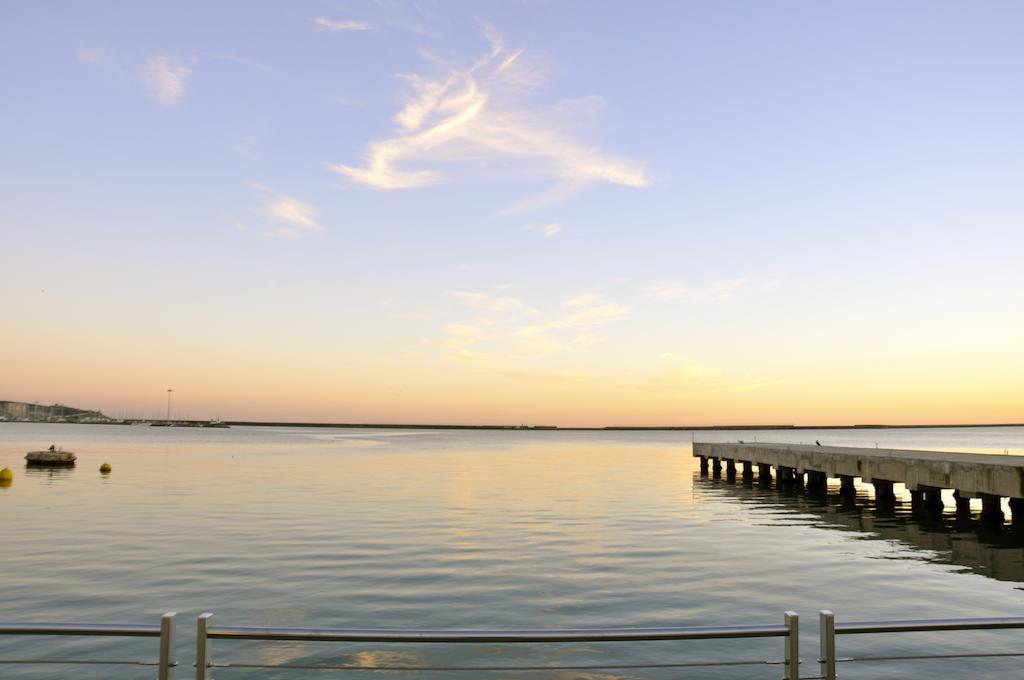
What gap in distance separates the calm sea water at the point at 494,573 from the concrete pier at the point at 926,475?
1325 millimetres

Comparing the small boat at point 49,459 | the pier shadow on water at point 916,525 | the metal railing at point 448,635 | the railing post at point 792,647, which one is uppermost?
the metal railing at point 448,635

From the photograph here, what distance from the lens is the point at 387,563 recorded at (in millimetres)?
26266

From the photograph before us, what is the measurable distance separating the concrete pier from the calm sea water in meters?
1.33

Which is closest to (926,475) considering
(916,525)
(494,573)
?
(916,525)

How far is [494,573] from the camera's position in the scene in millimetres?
24656

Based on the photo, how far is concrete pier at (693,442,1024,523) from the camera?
32969mm

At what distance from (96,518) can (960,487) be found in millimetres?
39854

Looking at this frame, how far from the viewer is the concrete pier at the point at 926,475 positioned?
108ft

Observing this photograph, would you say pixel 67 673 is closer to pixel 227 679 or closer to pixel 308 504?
pixel 227 679

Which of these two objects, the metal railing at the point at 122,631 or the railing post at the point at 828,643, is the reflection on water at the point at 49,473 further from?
the railing post at the point at 828,643

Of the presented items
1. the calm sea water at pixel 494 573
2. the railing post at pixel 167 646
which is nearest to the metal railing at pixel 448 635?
the railing post at pixel 167 646

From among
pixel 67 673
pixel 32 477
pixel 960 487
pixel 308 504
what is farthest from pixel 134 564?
pixel 32 477

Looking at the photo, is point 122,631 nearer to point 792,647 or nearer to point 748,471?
point 792,647

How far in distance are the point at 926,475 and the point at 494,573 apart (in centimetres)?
2412
